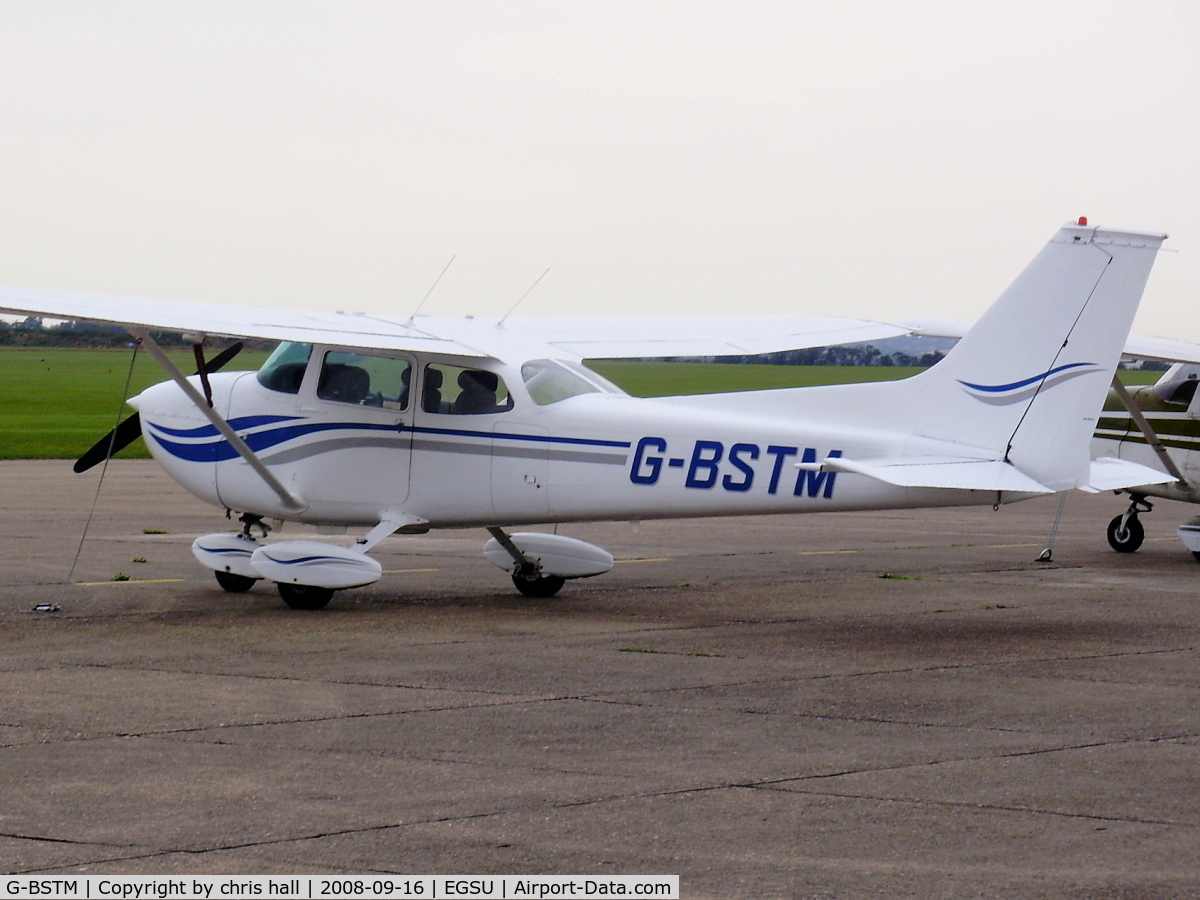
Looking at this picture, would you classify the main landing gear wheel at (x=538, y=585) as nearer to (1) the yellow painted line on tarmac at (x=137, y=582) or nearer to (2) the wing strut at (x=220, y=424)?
(2) the wing strut at (x=220, y=424)

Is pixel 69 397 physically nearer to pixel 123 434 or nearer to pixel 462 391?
pixel 123 434

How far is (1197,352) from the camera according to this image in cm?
1557

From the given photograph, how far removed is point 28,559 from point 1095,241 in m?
9.68

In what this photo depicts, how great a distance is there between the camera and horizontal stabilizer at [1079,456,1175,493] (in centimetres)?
1089

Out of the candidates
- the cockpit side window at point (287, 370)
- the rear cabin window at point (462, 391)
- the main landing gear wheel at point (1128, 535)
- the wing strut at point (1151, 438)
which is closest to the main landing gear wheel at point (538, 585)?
the rear cabin window at point (462, 391)

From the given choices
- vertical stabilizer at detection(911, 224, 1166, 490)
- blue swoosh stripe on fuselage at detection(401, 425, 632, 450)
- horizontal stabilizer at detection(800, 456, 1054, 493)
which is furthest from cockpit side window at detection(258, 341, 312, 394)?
vertical stabilizer at detection(911, 224, 1166, 490)

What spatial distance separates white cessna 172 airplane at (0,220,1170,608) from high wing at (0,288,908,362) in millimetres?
39

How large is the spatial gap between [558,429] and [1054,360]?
11.4ft

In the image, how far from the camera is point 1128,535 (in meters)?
16.4

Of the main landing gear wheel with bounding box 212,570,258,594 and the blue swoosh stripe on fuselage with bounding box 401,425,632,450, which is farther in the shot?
the main landing gear wheel with bounding box 212,570,258,594

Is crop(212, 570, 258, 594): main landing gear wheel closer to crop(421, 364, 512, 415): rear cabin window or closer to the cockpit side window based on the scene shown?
the cockpit side window

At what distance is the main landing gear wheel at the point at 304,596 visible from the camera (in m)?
11.0

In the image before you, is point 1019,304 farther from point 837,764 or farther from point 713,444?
point 837,764

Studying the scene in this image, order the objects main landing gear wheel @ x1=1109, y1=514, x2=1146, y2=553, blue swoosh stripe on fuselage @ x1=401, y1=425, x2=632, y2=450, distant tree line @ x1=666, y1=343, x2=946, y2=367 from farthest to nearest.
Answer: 1. main landing gear wheel @ x1=1109, y1=514, x2=1146, y2=553
2. distant tree line @ x1=666, y1=343, x2=946, y2=367
3. blue swoosh stripe on fuselage @ x1=401, y1=425, x2=632, y2=450
